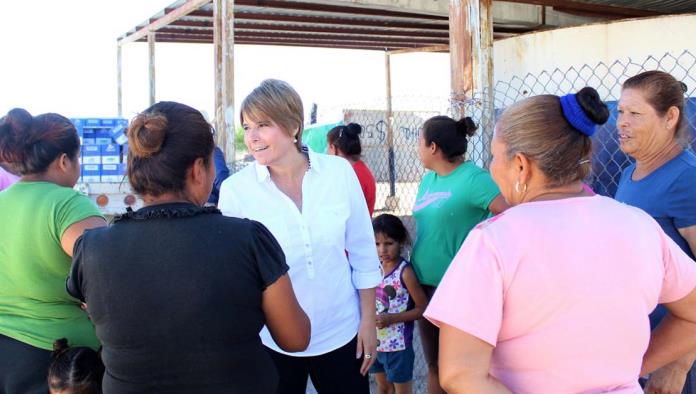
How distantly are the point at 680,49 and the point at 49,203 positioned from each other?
7188mm

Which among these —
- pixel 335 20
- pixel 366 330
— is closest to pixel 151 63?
pixel 335 20

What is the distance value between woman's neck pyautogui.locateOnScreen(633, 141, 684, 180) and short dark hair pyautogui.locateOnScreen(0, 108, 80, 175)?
2308mm

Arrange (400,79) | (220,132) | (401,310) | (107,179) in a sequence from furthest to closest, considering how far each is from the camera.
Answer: (400,79), (107,179), (220,132), (401,310)

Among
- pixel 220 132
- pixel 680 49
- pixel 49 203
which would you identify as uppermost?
pixel 680 49

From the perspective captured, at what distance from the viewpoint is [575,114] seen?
1.56 meters

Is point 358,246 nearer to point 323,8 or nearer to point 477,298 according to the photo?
point 477,298

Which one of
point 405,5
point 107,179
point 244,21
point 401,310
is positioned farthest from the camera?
point 244,21

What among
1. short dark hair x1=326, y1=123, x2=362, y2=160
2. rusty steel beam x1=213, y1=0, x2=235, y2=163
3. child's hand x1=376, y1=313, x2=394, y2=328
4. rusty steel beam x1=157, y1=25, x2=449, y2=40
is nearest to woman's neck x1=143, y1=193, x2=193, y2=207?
child's hand x1=376, y1=313, x2=394, y2=328

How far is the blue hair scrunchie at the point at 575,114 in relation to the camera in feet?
5.10

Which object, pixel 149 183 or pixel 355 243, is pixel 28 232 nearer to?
pixel 149 183

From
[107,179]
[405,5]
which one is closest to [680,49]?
[405,5]

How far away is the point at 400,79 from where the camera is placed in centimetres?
1415

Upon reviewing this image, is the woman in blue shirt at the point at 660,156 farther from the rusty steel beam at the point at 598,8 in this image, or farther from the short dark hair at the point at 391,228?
the rusty steel beam at the point at 598,8

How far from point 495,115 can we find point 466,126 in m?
0.40
